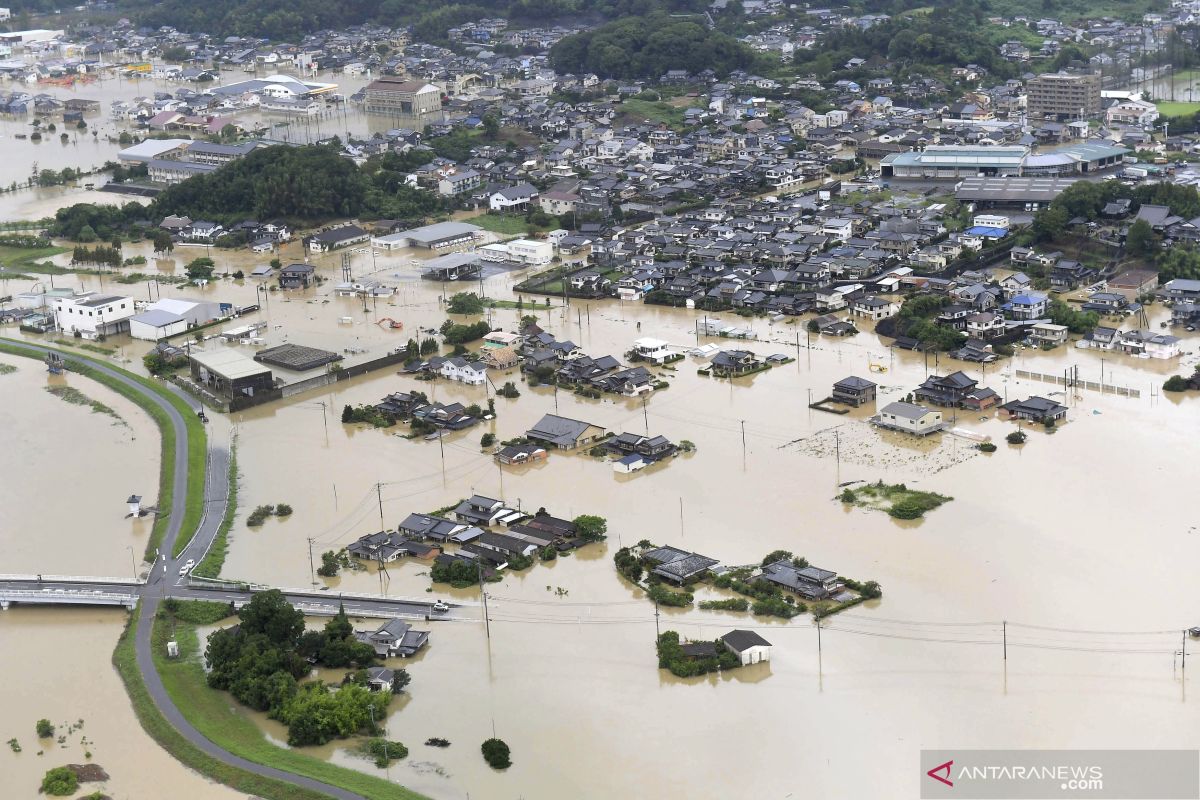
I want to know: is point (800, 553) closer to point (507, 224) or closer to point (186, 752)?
point (186, 752)

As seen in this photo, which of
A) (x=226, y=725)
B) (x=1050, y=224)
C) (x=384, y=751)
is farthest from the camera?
(x=1050, y=224)

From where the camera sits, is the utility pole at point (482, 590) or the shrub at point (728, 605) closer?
the utility pole at point (482, 590)

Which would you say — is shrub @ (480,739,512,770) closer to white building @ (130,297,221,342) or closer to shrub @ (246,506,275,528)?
shrub @ (246,506,275,528)

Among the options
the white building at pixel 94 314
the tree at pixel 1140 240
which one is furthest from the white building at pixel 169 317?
the tree at pixel 1140 240

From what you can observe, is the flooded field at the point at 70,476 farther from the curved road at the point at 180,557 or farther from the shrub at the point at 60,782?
the shrub at the point at 60,782

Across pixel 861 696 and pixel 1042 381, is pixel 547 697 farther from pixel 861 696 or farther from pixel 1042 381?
pixel 1042 381

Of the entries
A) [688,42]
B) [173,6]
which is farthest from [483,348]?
[173,6]

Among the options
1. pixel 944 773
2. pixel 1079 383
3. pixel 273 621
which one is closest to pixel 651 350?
pixel 1079 383
